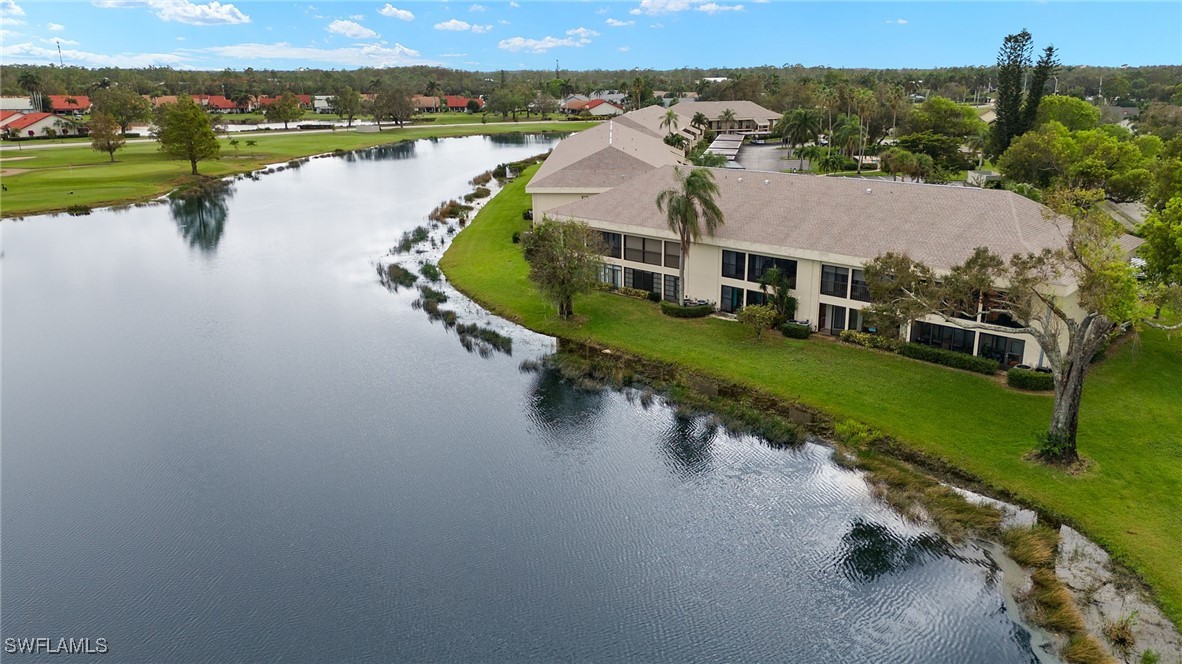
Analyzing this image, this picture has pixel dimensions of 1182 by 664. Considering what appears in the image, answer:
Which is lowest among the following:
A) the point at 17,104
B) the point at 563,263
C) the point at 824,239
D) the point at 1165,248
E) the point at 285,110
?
the point at 563,263

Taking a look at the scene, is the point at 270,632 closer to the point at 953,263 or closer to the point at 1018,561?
the point at 1018,561

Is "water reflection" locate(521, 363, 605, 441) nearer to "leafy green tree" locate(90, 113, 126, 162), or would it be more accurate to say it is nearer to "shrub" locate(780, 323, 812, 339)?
"shrub" locate(780, 323, 812, 339)

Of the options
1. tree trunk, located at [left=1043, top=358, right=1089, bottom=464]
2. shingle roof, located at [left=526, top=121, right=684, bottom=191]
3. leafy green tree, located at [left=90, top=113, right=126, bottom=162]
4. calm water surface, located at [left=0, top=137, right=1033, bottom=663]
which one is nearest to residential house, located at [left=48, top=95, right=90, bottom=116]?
leafy green tree, located at [left=90, top=113, right=126, bottom=162]

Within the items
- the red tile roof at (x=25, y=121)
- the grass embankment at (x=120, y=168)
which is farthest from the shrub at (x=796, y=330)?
the red tile roof at (x=25, y=121)

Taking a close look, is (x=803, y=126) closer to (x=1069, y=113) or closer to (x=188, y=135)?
(x=1069, y=113)

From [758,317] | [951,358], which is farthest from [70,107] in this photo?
[951,358]
